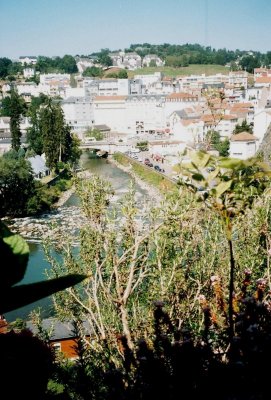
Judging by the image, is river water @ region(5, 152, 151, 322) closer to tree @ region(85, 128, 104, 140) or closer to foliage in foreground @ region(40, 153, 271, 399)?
foliage in foreground @ region(40, 153, 271, 399)

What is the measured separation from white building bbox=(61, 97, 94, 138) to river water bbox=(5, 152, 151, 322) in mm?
19174

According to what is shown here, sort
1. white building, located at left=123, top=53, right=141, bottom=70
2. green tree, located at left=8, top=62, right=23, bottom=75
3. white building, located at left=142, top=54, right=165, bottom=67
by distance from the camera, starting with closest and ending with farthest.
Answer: green tree, located at left=8, top=62, right=23, bottom=75 < white building, located at left=123, top=53, right=141, bottom=70 < white building, located at left=142, top=54, right=165, bottom=67

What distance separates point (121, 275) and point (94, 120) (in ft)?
232

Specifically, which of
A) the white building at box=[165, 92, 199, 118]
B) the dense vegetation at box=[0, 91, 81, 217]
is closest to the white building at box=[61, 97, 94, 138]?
the white building at box=[165, 92, 199, 118]

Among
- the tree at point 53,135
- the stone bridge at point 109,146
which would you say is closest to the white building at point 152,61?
the stone bridge at point 109,146

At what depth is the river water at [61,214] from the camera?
14.7 metres

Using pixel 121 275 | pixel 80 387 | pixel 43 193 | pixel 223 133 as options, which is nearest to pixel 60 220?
pixel 43 193

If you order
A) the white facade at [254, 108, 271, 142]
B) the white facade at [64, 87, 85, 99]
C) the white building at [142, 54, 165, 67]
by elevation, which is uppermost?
the white building at [142, 54, 165, 67]

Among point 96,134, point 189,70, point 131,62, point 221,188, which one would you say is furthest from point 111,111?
point 221,188

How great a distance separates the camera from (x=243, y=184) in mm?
1818

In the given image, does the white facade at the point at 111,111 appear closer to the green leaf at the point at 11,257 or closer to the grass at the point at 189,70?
the grass at the point at 189,70

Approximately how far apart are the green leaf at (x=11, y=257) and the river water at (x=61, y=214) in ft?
14.4

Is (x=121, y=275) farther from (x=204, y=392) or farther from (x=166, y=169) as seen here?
(x=166, y=169)

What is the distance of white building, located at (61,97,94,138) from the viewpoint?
72938mm
